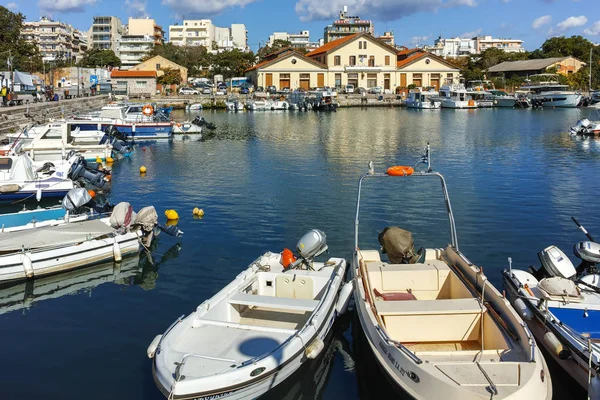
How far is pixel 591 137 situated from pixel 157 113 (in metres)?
32.3

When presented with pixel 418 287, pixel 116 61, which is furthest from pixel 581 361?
pixel 116 61

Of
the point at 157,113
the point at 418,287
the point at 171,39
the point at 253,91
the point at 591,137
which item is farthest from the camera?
the point at 171,39

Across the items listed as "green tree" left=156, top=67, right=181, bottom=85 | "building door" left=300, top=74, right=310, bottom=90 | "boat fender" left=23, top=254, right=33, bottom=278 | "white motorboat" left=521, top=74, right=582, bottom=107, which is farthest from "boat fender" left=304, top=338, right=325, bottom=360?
"green tree" left=156, top=67, right=181, bottom=85

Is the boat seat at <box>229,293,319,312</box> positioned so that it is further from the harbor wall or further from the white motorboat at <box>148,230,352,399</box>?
the harbor wall

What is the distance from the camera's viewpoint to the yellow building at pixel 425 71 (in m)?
82.6

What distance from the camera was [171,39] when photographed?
457ft

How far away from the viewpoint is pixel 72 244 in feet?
41.5

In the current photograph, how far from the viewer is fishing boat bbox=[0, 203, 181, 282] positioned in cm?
1189

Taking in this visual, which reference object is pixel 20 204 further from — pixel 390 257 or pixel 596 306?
pixel 596 306

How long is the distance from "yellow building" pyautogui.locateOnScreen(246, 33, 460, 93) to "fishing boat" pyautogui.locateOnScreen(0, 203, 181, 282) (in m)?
68.5

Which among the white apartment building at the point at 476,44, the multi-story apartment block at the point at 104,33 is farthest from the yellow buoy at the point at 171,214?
the white apartment building at the point at 476,44

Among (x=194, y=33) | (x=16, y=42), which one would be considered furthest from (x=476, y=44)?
(x=16, y=42)

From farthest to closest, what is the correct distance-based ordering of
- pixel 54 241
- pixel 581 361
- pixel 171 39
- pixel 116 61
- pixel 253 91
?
pixel 171 39
pixel 116 61
pixel 253 91
pixel 54 241
pixel 581 361

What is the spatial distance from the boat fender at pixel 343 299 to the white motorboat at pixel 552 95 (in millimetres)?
71566
